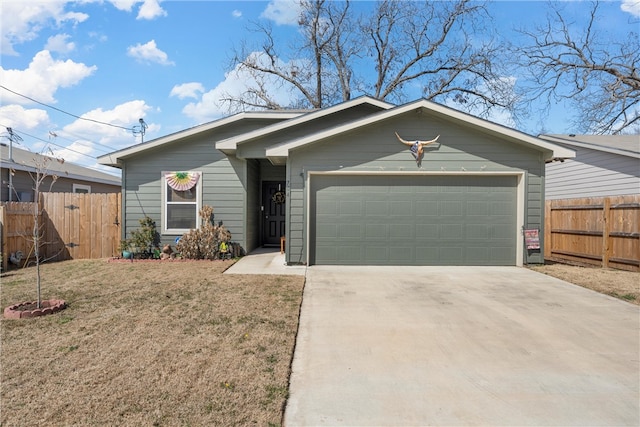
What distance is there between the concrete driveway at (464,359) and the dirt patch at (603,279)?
548 mm

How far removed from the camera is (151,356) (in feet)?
10.9

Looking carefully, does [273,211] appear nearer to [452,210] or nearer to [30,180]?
[452,210]

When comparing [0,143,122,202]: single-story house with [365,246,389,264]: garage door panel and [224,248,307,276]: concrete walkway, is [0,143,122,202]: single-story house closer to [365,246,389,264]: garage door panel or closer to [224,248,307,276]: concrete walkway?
[224,248,307,276]: concrete walkway

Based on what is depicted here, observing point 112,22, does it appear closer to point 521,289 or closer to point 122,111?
point 521,289

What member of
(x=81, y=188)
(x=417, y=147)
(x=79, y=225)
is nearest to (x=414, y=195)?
(x=417, y=147)

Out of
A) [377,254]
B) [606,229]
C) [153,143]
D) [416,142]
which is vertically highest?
[153,143]

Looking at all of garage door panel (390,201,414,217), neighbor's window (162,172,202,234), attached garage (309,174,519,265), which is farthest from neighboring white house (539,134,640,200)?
neighbor's window (162,172,202,234)

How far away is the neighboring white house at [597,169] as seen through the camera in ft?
34.6

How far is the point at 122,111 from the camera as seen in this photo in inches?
929

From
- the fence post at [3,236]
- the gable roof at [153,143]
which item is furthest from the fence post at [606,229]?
the fence post at [3,236]

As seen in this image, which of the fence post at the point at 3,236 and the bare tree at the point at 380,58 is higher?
the bare tree at the point at 380,58

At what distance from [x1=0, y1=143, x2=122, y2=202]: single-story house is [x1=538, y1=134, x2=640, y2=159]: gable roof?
15.3 metres

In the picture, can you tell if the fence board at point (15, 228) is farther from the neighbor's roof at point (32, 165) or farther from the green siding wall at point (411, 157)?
the green siding wall at point (411, 157)

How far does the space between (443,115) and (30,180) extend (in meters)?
13.5
